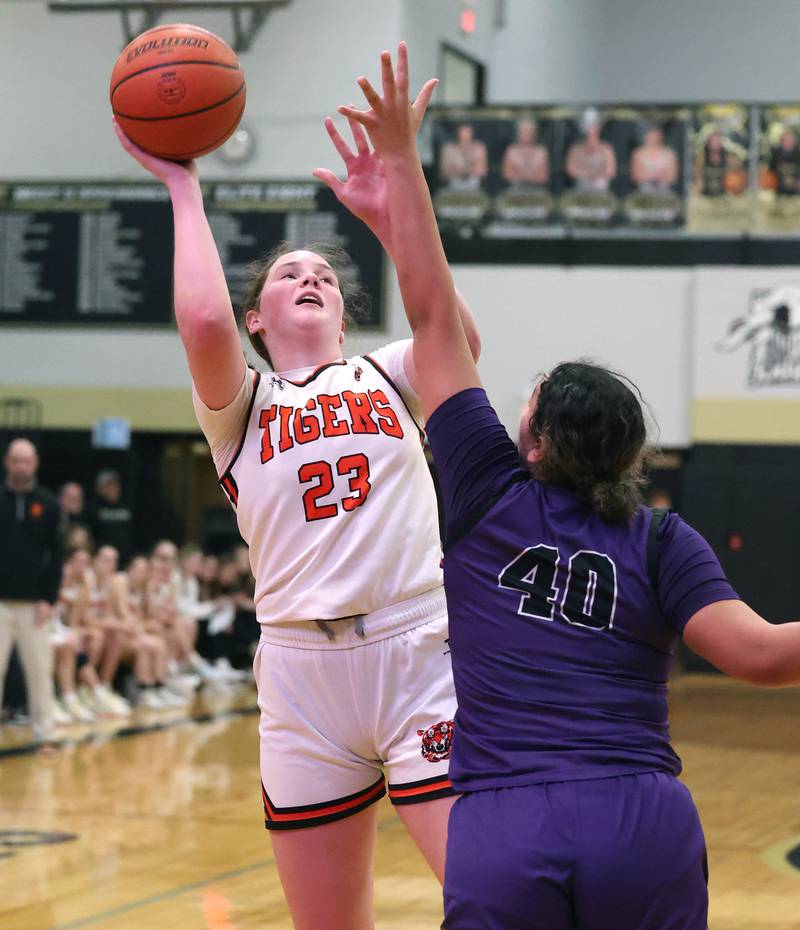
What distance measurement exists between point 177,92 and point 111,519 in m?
11.3

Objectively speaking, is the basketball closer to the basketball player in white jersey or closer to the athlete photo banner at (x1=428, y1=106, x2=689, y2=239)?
the basketball player in white jersey

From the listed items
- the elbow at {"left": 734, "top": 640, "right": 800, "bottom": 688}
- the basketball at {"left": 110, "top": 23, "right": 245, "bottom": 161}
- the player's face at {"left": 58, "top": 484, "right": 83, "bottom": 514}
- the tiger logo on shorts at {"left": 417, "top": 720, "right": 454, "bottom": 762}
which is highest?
the basketball at {"left": 110, "top": 23, "right": 245, "bottom": 161}

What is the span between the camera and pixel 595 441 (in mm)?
2131

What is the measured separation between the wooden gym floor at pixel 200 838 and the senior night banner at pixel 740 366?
4799mm

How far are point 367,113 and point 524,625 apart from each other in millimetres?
830

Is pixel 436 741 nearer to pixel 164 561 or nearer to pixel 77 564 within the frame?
pixel 77 564

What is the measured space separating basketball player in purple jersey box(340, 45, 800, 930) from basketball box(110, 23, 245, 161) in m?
0.83

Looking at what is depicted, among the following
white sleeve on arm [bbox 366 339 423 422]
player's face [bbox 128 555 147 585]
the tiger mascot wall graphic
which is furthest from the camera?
the tiger mascot wall graphic

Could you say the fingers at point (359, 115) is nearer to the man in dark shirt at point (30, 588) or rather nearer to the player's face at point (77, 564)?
the man in dark shirt at point (30, 588)

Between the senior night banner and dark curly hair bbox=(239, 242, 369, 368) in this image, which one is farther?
the senior night banner

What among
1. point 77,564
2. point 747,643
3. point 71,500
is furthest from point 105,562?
point 747,643

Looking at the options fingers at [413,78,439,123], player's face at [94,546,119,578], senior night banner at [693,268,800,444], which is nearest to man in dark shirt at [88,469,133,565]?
player's face at [94,546,119,578]

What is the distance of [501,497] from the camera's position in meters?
2.14

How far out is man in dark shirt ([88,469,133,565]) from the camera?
13867mm
